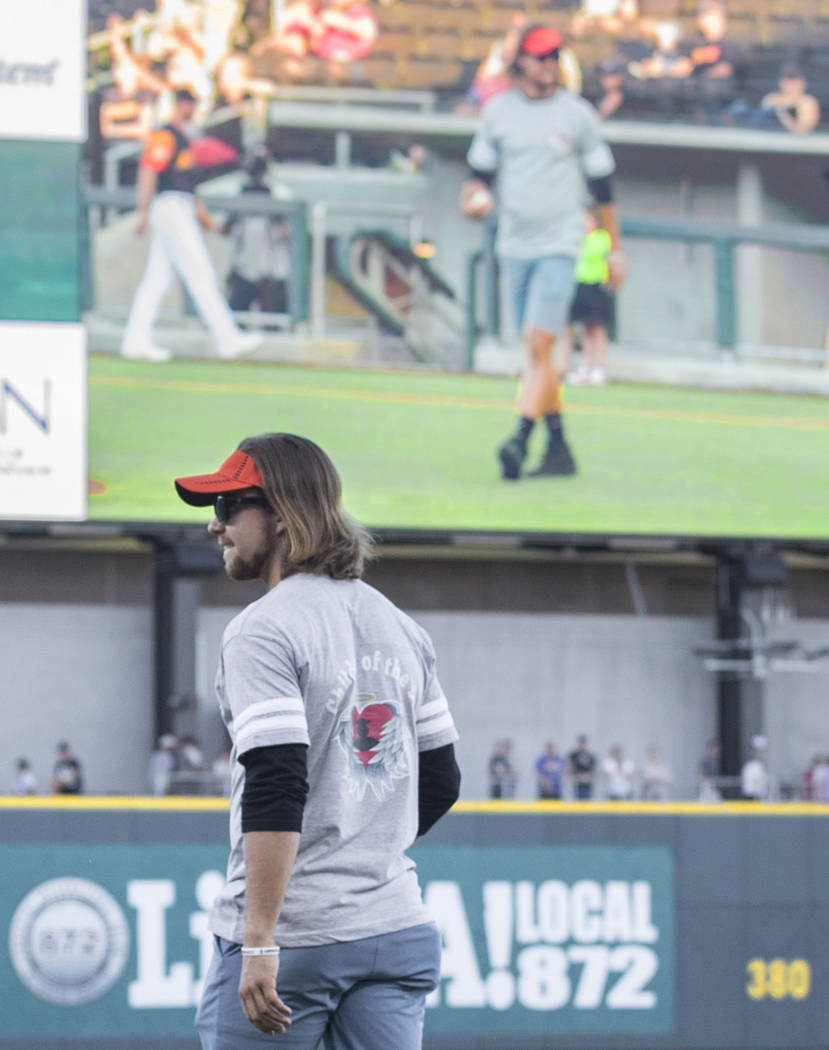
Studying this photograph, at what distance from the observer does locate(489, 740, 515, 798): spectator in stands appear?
61.6ft

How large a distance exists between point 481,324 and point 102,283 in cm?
361

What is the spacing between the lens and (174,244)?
1806cm

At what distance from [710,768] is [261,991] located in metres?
18.3

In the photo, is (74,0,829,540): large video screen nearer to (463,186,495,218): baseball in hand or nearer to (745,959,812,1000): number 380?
(463,186,495,218): baseball in hand

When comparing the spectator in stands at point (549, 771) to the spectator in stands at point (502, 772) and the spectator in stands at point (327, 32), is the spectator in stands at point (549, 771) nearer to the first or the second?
the spectator in stands at point (502, 772)

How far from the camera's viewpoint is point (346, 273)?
18.5 meters

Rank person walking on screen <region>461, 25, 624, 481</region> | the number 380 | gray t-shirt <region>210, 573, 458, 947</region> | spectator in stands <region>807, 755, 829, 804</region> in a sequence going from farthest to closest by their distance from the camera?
spectator in stands <region>807, 755, 829, 804</region> < person walking on screen <region>461, 25, 624, 481</region> < the number 380 < gray t-shirt <region>210, 573, 458, 947</region>

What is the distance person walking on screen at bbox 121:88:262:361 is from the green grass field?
0.98 feet

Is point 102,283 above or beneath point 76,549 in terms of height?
above

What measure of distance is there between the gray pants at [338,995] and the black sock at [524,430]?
48.8 feet

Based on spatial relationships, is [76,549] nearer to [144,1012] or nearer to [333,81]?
[333,81]

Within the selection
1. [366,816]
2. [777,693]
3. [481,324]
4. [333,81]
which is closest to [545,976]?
[366,816]

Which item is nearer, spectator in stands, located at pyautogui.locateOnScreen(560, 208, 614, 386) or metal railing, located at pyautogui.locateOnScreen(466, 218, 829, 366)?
spectator in stands, located at pyautogui.locateOnScreen(560, 208, 614, 386)

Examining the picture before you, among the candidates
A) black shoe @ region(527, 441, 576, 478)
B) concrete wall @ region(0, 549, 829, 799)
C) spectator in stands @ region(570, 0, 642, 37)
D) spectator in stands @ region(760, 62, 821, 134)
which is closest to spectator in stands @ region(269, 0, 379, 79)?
spectator in stands @ region(570, 0, 642, 37)
